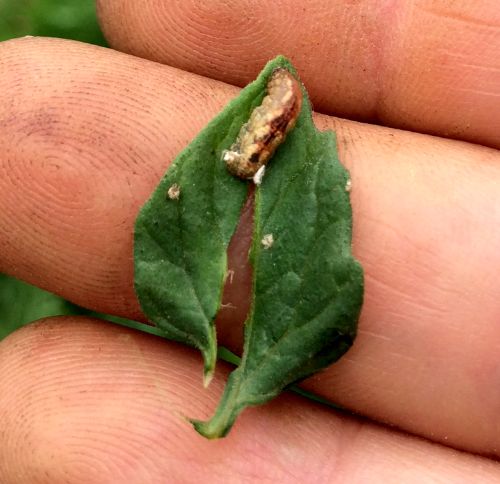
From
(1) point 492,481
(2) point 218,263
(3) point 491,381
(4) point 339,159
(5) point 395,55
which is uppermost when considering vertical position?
(5) point 395,55

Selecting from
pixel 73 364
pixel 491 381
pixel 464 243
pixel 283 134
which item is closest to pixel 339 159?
pixel 283 134

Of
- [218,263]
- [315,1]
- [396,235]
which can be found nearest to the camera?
[218,263]

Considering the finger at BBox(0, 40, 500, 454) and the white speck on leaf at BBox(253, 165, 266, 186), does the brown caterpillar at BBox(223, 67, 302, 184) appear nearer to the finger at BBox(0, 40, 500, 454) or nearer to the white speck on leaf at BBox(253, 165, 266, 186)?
the white speck on leaf at BBox(253, 165, 266, 186)

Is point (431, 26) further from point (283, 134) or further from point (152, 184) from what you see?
point (152, 184)

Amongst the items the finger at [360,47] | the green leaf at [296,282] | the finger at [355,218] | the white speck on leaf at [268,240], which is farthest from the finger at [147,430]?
the finger at [360,47]

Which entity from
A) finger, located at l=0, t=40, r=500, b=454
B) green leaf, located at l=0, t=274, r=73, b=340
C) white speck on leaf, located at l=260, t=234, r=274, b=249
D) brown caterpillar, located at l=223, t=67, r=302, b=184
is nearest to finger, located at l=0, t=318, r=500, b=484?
finger, located at l=0, t=40, r=500, b=454

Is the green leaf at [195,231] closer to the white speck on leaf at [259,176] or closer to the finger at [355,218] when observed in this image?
the white speck on leaf at [259,176]
